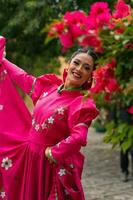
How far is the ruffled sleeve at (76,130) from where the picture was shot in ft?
13.1

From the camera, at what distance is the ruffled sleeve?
4000mm

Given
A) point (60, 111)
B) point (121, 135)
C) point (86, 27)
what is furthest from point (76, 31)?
point (60, 111)

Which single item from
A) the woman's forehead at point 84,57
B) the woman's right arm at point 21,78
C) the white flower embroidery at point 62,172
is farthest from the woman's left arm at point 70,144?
the woman's right arm at point 21,78

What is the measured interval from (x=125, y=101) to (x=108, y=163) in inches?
353

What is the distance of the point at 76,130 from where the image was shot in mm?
4008

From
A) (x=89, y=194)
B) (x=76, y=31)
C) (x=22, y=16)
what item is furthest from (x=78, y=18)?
(x=22, y=16)

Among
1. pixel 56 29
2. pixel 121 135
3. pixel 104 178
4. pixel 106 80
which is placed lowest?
pixel 121 135

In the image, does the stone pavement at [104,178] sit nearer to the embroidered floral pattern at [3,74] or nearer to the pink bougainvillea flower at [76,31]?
the embroidered floral pattern at [3,74]

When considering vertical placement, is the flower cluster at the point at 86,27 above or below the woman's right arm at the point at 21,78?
below

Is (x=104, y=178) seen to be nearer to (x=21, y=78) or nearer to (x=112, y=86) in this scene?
(x=21, y=78)

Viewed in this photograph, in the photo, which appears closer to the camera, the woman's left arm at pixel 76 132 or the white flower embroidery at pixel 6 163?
the woman's left arm at pixel 76 132

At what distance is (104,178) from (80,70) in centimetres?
576

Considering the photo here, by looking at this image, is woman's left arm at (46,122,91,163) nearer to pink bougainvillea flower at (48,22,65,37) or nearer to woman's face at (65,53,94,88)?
woman's face at (65,53,94,88)

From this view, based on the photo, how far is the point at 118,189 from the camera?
8.48 metres
